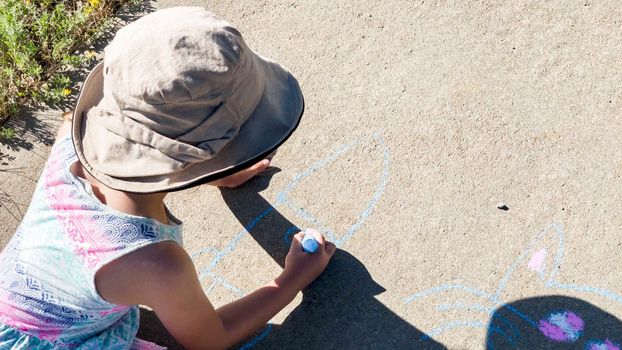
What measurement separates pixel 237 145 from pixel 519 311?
1.24 meters

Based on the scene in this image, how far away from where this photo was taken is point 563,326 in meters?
1.95

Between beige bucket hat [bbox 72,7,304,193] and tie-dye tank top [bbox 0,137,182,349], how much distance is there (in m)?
0.20

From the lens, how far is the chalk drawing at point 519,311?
1952 mm

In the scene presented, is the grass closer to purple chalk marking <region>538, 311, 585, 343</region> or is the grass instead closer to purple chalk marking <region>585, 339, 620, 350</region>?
purple chalk marking <region>538, 311, 585, 343</region>

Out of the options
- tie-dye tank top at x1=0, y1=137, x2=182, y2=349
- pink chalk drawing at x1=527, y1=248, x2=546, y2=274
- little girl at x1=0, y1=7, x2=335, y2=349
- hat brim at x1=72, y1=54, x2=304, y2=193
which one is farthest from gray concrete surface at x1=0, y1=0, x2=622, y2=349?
hat brim at x1=72, y1=54, x2=304, y2=193

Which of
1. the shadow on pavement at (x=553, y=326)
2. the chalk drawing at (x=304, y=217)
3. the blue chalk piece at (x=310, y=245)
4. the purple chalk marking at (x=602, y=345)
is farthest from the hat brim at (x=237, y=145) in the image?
the purple chalk marking at (x=602, y=345)

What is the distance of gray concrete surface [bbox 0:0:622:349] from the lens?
6.64 ft

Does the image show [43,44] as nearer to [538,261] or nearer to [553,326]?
[538,261]

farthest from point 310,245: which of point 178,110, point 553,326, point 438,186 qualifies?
point 178,110

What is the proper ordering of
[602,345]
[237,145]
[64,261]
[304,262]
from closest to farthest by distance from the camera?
1. [237,145]
2. [64,261]
3. [602,345]
4. [304,262]

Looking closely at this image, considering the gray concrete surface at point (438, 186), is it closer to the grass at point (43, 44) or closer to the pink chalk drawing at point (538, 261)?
the pink chalk drawing at point (538, 261)

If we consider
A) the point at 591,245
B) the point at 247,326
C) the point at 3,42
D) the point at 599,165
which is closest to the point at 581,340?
the point at 591,245

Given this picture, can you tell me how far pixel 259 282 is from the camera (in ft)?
7.10

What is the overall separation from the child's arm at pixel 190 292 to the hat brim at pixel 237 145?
0.82 ft
